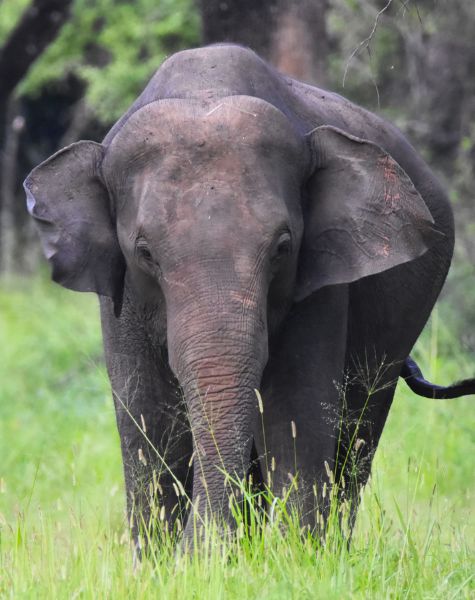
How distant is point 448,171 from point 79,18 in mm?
11601

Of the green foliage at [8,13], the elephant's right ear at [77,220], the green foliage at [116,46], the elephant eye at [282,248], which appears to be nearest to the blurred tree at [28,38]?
the elephant's right ear at [77,220]

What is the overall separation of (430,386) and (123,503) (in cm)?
222

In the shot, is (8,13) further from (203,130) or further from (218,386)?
(218,386)

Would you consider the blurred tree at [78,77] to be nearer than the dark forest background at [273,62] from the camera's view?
No

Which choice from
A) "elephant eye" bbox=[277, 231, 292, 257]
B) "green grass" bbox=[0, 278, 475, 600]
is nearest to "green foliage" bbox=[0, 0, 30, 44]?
"green grass" bbox=[0, 278, 475, 600]

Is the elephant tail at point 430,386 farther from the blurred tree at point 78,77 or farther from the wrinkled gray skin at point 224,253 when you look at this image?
the blurred tree at point 78,77

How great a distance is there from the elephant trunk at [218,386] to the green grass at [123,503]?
21 cm

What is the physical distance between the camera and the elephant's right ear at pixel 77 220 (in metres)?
5.80

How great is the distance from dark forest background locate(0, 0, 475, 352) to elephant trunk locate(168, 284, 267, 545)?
1068 millimetres

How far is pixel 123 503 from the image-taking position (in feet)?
27.9

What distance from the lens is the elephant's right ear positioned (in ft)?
19.0

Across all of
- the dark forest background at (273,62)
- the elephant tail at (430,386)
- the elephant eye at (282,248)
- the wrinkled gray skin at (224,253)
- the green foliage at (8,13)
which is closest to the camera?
the wrinkled gray skin at (224,253)

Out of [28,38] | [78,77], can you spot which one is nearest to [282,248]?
[28,38]

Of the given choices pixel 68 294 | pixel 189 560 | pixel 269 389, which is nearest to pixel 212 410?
pixel 189 560
